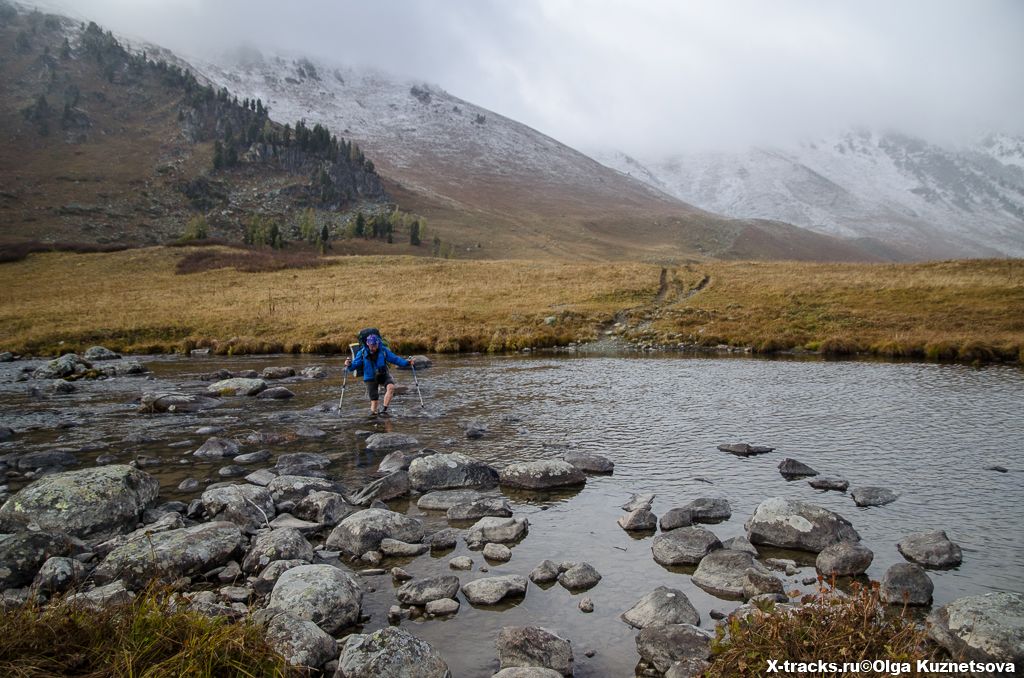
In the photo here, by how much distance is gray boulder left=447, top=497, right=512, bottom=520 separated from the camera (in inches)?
471

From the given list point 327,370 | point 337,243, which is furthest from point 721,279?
point 337,243

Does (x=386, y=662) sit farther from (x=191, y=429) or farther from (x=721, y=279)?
(x=721, y=279)

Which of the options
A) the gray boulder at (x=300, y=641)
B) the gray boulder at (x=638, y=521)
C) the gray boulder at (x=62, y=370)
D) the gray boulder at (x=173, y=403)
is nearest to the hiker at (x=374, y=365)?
the gray boulder at (x=173, y=403)

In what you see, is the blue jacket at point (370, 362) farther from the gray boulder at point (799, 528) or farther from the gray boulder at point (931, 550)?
the gray boulder at point (931, 550)

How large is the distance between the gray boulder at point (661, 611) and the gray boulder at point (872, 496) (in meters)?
5.97

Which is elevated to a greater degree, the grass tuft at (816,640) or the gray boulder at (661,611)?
the grass tuft at (816,640)

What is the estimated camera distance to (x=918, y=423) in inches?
743

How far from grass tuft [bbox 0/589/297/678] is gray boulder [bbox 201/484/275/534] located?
5784mm

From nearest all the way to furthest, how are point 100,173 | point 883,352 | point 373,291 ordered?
point 883,352, point 373,291, point 100,173

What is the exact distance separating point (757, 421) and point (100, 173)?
181593 mm

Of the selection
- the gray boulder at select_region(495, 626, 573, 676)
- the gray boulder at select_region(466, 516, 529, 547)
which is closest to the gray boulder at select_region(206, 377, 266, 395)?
the gray boulder at select_region(466, 516, 529, 547)

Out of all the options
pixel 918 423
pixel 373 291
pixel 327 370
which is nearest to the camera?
pixel 918 423

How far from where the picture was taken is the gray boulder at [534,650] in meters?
6.93

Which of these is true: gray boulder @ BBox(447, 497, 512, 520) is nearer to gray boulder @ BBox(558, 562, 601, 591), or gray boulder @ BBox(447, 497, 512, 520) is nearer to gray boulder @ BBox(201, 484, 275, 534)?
gray boulder @ BBox(558, 562, 601, 591)
